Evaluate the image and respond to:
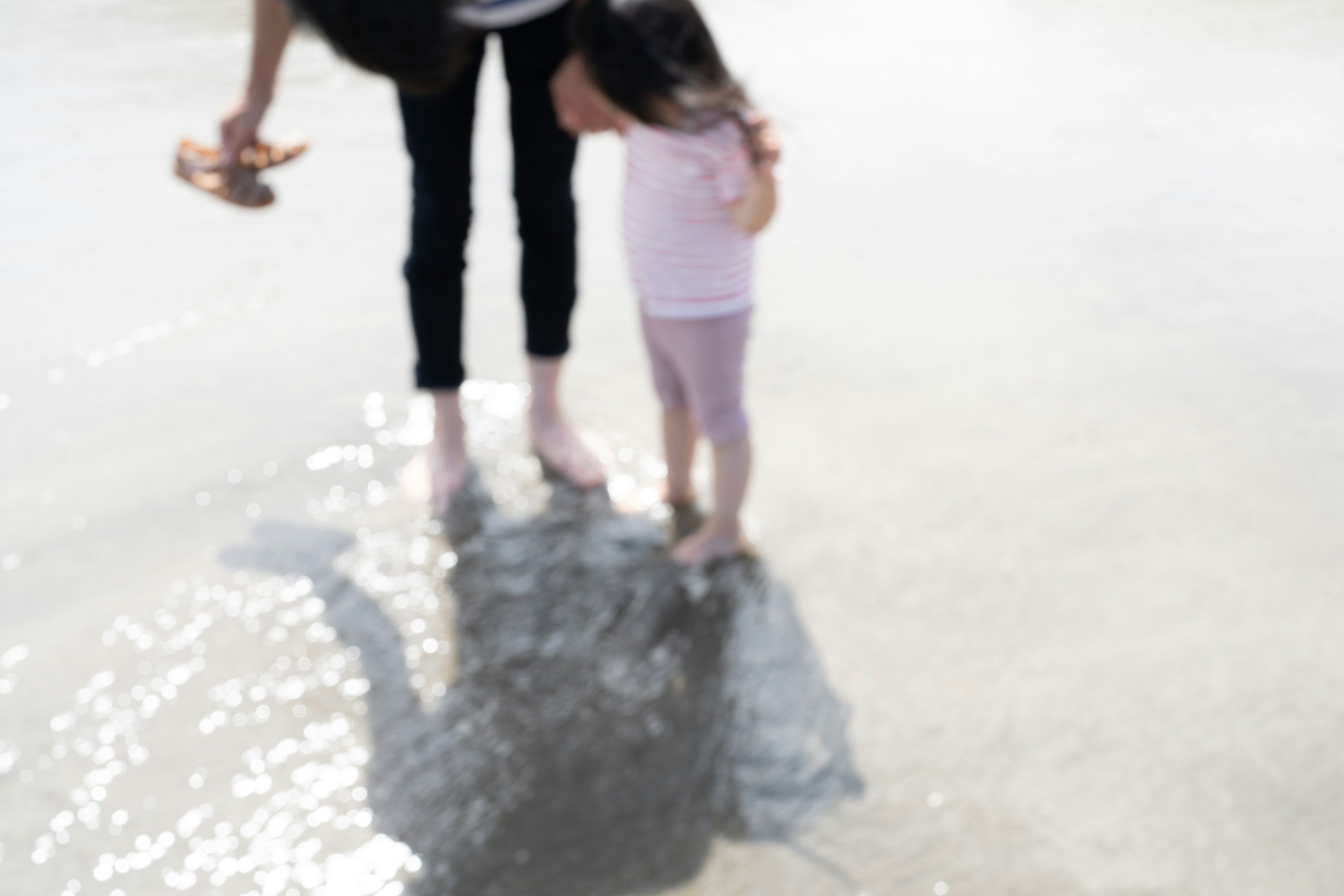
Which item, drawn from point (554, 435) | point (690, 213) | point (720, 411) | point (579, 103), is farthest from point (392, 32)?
point (554, 435)

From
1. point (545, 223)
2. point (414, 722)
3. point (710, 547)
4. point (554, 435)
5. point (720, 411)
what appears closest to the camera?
point (414, 722)

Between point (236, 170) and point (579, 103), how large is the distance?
0.63 m

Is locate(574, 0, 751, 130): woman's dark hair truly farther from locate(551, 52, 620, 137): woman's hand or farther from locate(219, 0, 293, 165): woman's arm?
locate(219, 0, 293, 165): woman's arm

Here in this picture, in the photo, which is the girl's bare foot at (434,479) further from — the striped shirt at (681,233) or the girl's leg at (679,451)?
the striped shirt at (681,233)

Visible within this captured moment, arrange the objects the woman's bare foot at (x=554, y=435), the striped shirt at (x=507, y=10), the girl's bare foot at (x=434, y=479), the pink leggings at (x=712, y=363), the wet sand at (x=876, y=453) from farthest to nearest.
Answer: the woman's bare foot at (x=554, y=435)
the girl's bare foot at (x=434, y=479)
the pink leggings at (x=712, y=363)
the striped shirt at (x=507, y=10)
the wet sand at (x=876, y=453)

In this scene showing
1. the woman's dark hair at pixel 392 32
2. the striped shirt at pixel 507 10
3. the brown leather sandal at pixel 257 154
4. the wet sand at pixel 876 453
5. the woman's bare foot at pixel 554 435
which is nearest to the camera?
the woman's dark hair at pixel 392 32

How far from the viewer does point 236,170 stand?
1.94m

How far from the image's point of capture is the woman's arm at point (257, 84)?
1878mm

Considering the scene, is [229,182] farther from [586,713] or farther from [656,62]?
[586,713]

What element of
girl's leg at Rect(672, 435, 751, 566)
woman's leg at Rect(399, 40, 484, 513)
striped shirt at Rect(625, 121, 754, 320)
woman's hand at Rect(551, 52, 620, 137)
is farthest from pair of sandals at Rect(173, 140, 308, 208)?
girl's leg at Rect(672, 435, 751, 566)

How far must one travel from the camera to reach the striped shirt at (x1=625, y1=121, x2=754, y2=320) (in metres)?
1.73

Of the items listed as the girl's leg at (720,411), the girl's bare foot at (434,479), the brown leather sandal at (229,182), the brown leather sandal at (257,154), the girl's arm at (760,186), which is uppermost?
the girl's arm at (760,186)

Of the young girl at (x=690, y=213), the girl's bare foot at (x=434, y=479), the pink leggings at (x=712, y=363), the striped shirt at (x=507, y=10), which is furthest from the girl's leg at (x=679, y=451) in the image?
the striped shirt at (x=507, y=10)

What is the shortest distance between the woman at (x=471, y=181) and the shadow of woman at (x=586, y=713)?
0.24 meters
